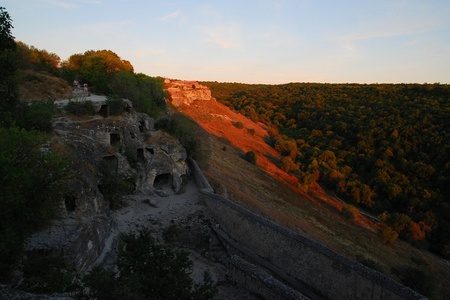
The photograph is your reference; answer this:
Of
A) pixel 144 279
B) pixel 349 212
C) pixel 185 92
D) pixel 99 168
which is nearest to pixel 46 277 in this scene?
pixel 144 279

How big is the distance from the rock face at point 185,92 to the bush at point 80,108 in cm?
3579

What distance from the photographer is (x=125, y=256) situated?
7.42m

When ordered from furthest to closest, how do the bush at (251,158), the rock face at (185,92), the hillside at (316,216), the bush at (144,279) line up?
the rock face at (185,92) → the bush at (251,158) → the hillside at (316,216) → the bush at (144,279)

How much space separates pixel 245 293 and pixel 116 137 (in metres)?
10.7

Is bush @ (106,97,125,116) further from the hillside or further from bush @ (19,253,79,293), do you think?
bush @ (19,253,79,293)

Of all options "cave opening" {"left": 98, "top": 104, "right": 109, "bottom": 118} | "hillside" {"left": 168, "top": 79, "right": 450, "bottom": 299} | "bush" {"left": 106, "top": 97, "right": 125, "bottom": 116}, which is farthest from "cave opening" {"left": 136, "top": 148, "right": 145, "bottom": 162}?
"hillside" {"left": 168, "top": 79, "right": 450, "bottom": 299}

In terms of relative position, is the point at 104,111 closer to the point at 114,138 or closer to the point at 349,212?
the point at 114,138

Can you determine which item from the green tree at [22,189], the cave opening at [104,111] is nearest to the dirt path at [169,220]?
the green tree at [22,189]

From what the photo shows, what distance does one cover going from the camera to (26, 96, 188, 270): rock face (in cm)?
920

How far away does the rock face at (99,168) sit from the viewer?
9203mm

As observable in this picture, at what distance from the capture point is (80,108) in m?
17.1

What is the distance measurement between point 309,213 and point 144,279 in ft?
72.8

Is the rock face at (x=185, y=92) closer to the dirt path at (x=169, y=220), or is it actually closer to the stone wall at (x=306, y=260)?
the dirt path at (x=169, y=220)

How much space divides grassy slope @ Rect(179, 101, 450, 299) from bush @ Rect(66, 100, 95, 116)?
8.10m
